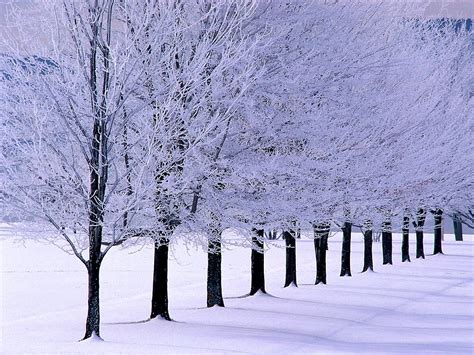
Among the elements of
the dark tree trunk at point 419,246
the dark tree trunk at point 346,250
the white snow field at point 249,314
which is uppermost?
the dark tree trunk at point 419,246

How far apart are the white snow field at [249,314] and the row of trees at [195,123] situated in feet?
3.70

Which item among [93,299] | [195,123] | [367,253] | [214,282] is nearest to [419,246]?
[367,253]

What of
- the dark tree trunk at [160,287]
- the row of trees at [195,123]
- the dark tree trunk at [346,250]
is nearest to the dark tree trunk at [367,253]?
the dark tree trunk at [346,250]

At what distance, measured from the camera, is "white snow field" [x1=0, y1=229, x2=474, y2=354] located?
13.9 metres

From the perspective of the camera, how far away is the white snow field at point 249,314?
13867 mm

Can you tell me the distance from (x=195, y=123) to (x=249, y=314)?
4.97 m

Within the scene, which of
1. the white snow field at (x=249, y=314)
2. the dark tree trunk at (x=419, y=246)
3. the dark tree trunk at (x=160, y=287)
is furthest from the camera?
the dark tree trunk at (x=419, y=246)

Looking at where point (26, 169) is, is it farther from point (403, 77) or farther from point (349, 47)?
point (403, 77)

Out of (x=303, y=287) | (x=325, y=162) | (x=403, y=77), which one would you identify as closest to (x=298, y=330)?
(x=325, y=162)

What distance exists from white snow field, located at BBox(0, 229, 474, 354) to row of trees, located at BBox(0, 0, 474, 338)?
3.70ft

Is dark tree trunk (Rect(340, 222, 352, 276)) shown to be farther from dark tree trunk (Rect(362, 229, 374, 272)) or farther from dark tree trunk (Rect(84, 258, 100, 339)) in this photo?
dark tree trunk (Rect(84, 258, 100, 339))

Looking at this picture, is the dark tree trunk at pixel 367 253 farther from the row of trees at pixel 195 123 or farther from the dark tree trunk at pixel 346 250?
the row of trees at pixel 195 123

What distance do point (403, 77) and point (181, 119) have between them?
1173 centimetres

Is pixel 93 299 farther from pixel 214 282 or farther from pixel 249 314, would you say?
pixel 214 282
